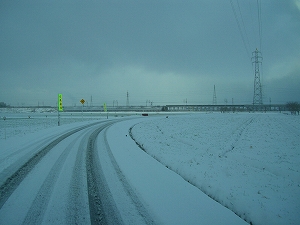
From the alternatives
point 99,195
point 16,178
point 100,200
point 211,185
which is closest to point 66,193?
point 99,195

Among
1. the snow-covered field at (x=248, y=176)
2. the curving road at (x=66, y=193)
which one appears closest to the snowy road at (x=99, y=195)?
the curving road at (x=66, y=193)

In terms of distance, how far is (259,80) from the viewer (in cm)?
5216

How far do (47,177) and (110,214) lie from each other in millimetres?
3433

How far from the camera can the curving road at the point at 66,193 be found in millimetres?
3758

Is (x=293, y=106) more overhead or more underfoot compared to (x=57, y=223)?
more overhead

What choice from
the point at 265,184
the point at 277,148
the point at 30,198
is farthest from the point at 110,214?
the point at 277,148

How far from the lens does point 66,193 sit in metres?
4.79

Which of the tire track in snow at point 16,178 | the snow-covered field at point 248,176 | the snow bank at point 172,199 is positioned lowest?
the snow-covered field at point 248,176

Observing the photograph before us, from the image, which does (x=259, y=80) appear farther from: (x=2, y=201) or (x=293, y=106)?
(x=2, y=201)

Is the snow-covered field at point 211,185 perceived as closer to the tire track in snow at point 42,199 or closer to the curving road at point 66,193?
the curving road at point 66,193

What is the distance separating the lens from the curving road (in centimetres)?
376

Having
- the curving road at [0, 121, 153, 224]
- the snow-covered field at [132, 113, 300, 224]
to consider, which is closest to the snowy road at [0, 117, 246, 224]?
the curving road at [0, 121, 153, 224]

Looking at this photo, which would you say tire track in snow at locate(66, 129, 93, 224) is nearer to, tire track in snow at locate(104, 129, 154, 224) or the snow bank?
tire track in snow at locate(104, 129, 154, 224)

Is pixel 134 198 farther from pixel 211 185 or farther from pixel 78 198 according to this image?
pixel 211 185
